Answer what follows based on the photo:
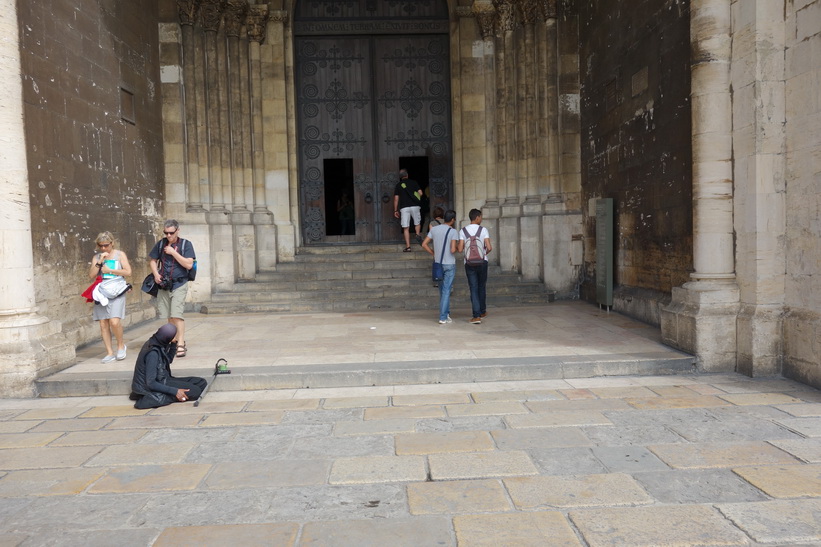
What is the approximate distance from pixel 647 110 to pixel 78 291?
24.2 ft

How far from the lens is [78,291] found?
25.5 feet

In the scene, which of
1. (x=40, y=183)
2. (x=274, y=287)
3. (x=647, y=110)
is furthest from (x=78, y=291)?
(x=647, y=110)

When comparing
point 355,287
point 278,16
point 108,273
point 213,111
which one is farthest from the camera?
point 278,16

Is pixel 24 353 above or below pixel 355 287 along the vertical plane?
below

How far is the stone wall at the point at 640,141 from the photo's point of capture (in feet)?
24.1

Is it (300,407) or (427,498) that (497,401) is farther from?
(427,498)

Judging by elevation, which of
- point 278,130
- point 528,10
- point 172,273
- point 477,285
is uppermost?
point 528,10

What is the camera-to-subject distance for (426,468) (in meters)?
3.72

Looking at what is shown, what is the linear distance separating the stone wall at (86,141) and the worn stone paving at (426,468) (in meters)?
2.31

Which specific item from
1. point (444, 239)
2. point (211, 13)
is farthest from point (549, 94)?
point (211, 13)

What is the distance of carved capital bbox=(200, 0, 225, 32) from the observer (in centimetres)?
1098

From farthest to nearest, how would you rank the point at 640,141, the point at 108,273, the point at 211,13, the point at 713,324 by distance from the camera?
the point at 211,13, the point at 640,141, the point at 108,273, the point at 713,324

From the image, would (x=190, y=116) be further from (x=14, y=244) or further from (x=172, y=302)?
(x=14, y=244)

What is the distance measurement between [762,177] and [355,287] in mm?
6465
